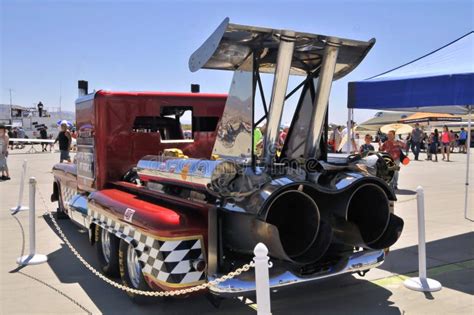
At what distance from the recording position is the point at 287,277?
3.54 m

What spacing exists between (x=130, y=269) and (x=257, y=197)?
178cm

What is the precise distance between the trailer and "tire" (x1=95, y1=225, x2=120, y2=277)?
0.05 feet

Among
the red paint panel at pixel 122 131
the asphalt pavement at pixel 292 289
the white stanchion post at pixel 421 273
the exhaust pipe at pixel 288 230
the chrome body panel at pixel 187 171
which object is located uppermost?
the red paint panel at pixel 122 131

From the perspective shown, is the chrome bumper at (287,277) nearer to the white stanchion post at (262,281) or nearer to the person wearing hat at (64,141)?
the white stanchion post at (262,281)

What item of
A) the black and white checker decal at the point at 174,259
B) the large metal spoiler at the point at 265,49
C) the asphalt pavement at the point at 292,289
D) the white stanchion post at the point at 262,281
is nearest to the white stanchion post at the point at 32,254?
the asphalt pavement at the point at 292,289

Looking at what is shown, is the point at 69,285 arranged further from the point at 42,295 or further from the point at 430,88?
the point at 430,88

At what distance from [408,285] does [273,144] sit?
2161 mm

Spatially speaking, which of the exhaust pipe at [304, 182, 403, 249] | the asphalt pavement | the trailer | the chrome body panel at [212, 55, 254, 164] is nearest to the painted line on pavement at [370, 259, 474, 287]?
the asphalt pavement

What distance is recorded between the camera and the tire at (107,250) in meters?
4.82

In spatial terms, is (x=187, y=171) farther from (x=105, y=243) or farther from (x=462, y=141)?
(x=462, y=141)

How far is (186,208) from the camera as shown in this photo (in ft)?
13.1

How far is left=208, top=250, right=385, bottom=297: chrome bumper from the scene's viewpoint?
Answer: 338 centimetres

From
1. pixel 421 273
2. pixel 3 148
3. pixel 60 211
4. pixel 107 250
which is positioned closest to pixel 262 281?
pixel 421 273

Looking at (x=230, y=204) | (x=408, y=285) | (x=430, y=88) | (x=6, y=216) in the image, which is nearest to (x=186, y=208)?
(x=230, y=204)
